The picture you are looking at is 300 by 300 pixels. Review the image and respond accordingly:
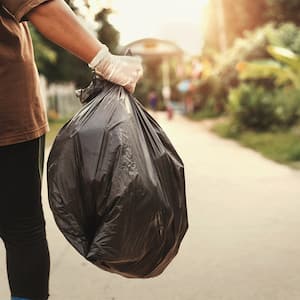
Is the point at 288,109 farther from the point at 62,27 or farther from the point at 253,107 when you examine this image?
the point at 62,27

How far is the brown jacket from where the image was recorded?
2043mm

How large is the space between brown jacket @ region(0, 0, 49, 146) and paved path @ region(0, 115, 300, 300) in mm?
1274

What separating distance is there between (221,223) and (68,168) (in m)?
2.66

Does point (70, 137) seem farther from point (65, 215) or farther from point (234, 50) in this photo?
point (234, 50)

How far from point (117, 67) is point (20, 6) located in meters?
0.40

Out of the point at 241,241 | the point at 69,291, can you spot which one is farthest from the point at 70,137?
the point at 241,241

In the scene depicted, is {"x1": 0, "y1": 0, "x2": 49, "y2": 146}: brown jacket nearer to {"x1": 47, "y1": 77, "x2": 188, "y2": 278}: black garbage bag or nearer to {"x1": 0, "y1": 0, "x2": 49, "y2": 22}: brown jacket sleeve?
{"x1": 0, "y1": 0, "x2": 49, "y2": 22}: brown jacket sleeve

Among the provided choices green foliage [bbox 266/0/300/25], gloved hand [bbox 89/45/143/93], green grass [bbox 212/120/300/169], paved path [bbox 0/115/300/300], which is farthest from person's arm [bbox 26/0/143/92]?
green foliage [bbox 266/0/300/25]

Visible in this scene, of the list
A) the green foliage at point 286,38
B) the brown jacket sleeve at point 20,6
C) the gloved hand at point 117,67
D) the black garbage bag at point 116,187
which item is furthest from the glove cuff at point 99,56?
the green foliage at point 286,38

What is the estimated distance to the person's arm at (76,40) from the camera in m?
1.96

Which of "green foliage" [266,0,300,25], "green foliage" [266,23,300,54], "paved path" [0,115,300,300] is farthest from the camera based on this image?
"green foliage" [266,0,300,25]

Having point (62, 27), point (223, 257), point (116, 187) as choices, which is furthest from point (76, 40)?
point (223, 257)

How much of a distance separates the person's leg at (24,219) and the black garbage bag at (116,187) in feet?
0.24

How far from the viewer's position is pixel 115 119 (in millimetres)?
2145
